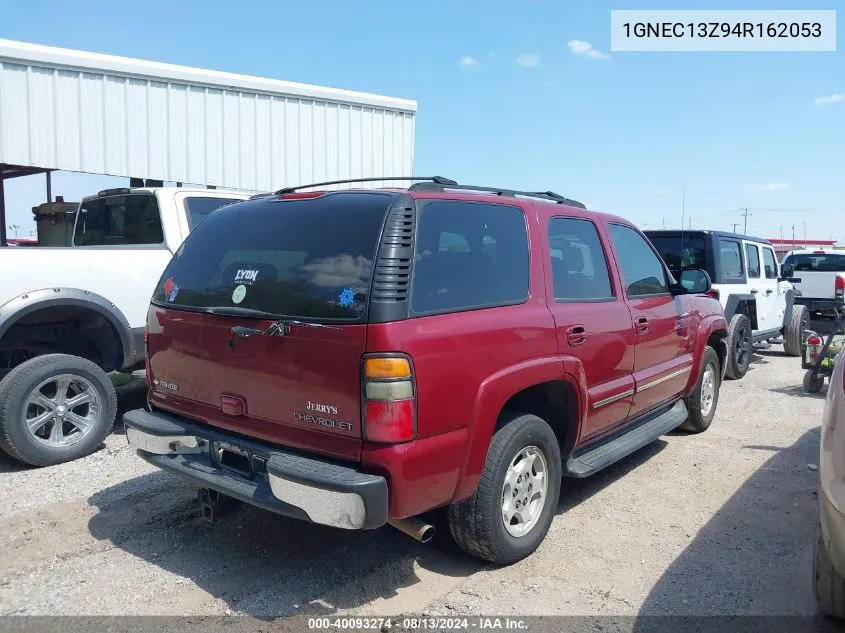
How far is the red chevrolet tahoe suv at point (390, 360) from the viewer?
282 centimetres

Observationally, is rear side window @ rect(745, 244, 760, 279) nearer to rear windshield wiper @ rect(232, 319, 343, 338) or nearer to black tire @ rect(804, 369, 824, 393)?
black tire @ rect(804, 369, 824, 393)

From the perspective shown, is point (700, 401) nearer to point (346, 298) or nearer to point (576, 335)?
point (576, 335)

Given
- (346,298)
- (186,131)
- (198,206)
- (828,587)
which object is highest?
(186,131)

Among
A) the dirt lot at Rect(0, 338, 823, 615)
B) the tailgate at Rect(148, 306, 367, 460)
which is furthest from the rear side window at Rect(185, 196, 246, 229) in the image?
the tailgate at Rect(148, 306, 367, 460)

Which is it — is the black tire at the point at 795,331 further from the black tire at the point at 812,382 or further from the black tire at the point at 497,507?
the black tire at the point at 497,507

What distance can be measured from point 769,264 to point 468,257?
8.14 meters

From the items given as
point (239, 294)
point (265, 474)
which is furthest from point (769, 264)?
point (265, 474)

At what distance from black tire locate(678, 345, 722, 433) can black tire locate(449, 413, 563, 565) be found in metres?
2.80

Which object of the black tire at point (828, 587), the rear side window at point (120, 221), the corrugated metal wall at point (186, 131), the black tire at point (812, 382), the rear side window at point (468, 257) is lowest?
the black tire at point (828, 587)

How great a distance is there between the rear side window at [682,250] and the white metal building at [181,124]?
16.7 ft

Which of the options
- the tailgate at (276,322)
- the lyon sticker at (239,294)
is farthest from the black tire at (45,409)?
the lyon sticker at (239,294)

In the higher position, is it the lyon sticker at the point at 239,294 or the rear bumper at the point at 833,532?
the lyon sticker at the point at 239,294

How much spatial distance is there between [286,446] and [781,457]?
4332 mm

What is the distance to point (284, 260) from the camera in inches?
127
